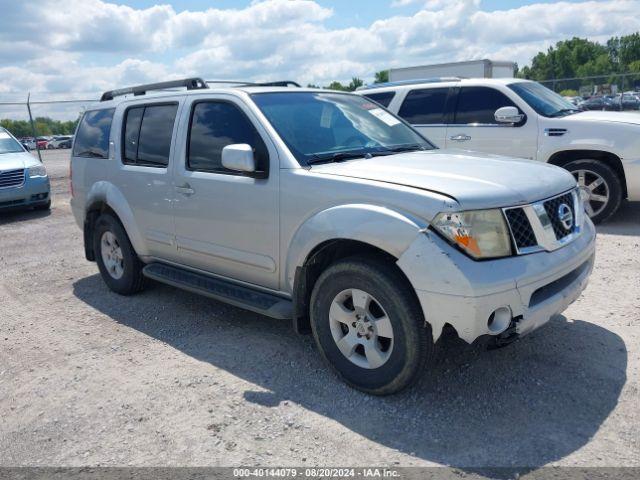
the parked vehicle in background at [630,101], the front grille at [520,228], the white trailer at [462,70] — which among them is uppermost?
the white trailer at [462,70]

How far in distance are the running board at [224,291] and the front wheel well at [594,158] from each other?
5275 mm

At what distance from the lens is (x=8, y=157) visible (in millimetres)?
11258

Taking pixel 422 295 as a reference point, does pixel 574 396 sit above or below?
below

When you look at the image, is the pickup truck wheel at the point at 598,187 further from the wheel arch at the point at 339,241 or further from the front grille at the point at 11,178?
the front grille at the point at 11,178

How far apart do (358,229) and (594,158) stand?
218 inches

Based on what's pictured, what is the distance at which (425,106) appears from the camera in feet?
28.7

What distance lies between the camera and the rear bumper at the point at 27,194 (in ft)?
35.0

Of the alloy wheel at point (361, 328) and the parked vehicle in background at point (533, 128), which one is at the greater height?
the parked vehicle in background at point (533, 128)

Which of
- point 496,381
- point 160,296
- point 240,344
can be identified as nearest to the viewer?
point 496,381

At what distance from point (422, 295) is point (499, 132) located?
570 cm

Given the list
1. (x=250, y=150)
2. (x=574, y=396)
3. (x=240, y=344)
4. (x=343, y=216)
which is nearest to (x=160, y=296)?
(x=240, y=344)

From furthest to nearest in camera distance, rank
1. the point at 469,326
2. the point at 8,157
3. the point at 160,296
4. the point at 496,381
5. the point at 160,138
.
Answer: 1. the point at 8,157
2. the point at 160,296
3. the point at 160,138
4. the point at 496,381
5. the point at 469,326

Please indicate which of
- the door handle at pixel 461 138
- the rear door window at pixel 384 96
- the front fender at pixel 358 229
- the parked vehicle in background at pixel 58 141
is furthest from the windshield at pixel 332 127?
the parked vehicle in background at pixel 58 141

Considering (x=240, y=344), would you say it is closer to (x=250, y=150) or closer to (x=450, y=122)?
(x=250, y=150)
